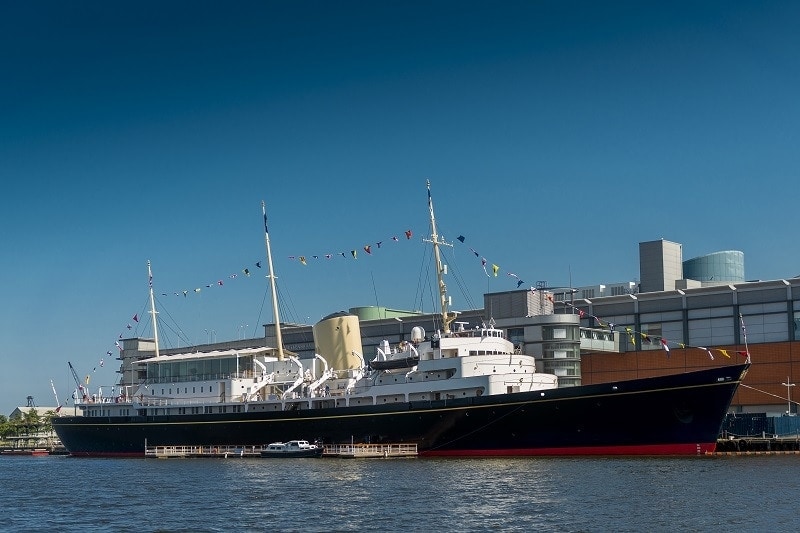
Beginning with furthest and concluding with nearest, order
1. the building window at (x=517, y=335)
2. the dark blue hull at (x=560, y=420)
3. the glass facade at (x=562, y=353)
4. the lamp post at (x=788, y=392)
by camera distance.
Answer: the building window at (x=517, y=335) → the glass facade at (x=562, y=353) → the lamp post at (x=788, y=392) → the dark blue hull at (x=560, y=420)

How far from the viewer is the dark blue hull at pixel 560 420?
57.3 m

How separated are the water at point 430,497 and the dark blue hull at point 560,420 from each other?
2133mm

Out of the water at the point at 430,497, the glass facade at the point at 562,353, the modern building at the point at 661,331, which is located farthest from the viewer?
the glass facade at the point at 562,353

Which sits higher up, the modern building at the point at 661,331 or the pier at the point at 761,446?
the modern building at the point at 661,331

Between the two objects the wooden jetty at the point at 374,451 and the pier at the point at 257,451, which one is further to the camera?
the pier at the point at 257,451

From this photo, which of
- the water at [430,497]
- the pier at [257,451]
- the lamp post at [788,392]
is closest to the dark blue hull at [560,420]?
the pier at [257,451]

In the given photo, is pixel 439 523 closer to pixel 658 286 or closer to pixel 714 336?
pixel 714 336

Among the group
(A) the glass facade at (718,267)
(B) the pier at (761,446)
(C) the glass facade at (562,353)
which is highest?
(A) the glass facade at (718,267)

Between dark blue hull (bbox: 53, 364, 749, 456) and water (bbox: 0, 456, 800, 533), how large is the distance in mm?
2133

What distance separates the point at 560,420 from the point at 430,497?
64.3 feet

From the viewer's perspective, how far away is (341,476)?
5150 centimetres

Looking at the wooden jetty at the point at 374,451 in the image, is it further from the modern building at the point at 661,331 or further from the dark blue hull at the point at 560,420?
the modern building at the point at 661,331

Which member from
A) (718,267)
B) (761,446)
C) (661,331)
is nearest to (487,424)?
(761,446)

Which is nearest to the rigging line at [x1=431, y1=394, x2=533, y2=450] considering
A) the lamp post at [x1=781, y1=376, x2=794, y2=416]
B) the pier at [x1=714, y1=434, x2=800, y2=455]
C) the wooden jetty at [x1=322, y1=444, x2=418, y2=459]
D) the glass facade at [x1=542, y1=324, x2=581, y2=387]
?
the wooden jetty at [x1=322, y1=444, x2=418, y2=459]
